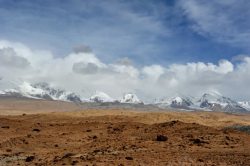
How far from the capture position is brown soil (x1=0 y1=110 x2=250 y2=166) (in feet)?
90.9

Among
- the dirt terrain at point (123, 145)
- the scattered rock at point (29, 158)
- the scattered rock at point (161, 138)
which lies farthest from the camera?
the scattered rock at point (161, 138)

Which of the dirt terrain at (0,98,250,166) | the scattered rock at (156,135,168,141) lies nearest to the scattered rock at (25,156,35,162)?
the dirt terrain at (0,98,250,166)

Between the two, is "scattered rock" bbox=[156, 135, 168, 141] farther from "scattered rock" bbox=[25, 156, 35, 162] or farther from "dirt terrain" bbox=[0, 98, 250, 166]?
"scattered rock" bbox=[25, 156, 35, 162]

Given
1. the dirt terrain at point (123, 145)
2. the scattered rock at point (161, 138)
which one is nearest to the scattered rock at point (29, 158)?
the dirt terrain at point (123, 145)

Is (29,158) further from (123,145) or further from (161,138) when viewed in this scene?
(161,138)

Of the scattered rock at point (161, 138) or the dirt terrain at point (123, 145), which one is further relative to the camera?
the scattered rock at point (161, 138)

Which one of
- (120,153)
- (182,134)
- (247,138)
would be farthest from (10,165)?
(247,138)

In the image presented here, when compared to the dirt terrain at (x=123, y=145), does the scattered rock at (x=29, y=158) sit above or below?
below

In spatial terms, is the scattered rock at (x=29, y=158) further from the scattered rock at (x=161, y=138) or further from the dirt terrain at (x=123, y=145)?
the scattered rock at (x=161, y=138)

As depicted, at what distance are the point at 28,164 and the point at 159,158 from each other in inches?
321

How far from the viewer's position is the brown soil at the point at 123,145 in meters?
27.7

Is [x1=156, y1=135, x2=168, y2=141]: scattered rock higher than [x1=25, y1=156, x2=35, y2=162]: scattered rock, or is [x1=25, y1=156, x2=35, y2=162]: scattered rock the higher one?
[x1=156, y1=135, x2=168, y2=141]: scattered rock

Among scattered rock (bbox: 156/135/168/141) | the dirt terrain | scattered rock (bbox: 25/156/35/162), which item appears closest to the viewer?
the dirt terrain

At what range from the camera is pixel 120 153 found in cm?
3038
